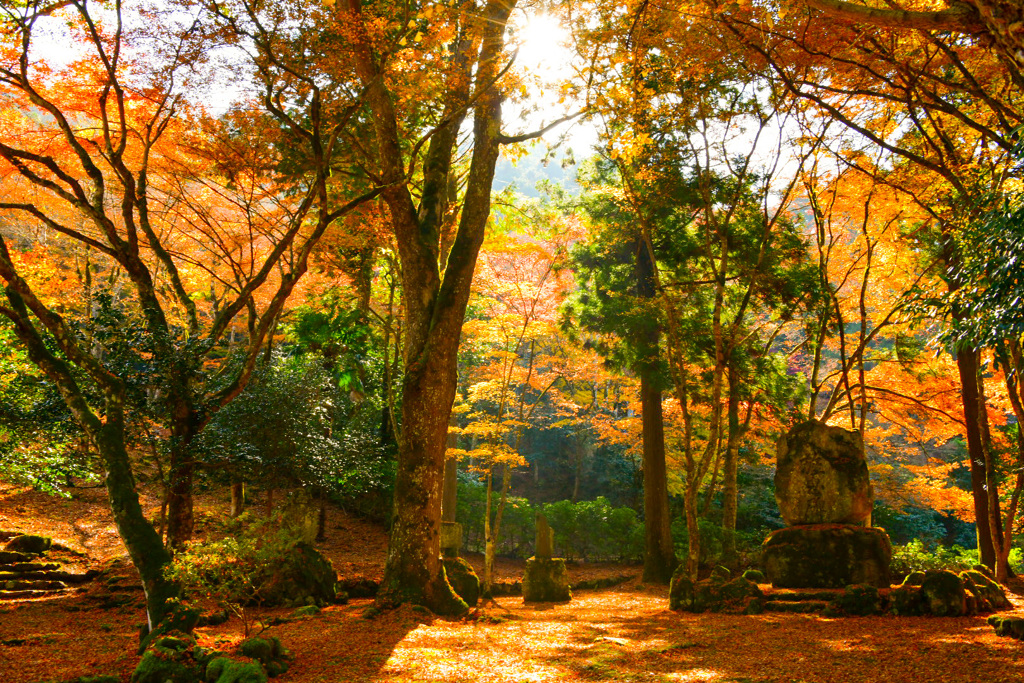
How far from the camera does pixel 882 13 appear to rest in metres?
3.66

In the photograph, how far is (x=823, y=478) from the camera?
8.78 meters

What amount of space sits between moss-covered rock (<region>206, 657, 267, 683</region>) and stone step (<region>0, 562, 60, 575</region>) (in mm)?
6302

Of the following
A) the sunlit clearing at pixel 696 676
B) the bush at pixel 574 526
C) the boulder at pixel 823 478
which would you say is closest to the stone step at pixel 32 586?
the sunlit clearing at pixel 696 676

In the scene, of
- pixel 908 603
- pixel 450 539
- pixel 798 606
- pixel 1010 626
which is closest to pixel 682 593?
pixel 798 606

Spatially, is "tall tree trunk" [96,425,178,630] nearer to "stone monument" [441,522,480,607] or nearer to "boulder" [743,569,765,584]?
"stone monument" [441,522,480,607]

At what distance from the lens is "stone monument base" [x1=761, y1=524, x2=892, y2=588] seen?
8.01 metres

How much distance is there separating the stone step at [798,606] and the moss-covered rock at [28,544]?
10.4m

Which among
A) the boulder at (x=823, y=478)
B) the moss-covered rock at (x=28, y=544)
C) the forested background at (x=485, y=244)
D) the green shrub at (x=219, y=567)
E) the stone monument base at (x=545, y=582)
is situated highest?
the forested background at (x=485, y=244)

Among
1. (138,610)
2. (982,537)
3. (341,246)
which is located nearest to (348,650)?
(138,610)

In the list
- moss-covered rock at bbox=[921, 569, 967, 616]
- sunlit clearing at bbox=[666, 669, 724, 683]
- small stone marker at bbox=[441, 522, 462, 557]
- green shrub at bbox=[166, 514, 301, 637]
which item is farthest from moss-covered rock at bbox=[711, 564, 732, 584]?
green shrub at bbox=[166, 514, 301, 637]

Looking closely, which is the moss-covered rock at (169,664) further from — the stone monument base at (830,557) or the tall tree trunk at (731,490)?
the tall tree trunk at (731,490)

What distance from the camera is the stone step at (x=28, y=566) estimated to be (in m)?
8.16

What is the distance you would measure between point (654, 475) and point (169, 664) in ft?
31.6

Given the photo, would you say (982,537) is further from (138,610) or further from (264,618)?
(138,610)
